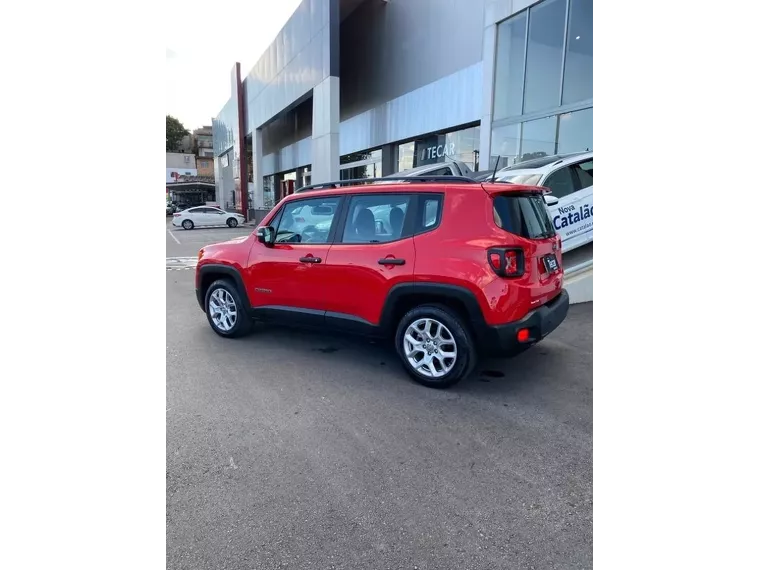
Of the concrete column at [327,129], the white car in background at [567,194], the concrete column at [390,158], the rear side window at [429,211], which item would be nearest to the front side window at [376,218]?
the rear side window at [429,211]

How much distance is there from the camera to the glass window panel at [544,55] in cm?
941

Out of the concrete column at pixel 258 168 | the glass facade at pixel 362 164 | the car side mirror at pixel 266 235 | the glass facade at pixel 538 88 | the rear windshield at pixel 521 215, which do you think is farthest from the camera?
the concrete column at pixel 258 168

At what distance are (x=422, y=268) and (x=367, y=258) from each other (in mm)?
569

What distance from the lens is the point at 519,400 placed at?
11.9 feet

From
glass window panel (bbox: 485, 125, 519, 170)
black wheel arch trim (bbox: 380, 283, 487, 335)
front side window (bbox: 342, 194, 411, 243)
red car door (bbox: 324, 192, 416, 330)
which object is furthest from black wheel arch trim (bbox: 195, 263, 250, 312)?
glass window panel (bbox: 485, 125, 519, 170)

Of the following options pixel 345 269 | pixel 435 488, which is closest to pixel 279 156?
pixel 345 269

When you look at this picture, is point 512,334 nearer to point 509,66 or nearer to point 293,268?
point 293,268

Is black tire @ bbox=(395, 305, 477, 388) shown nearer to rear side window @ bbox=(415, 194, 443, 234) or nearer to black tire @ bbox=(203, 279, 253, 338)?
rear side window @ bbox=(415, 194, 443, 234)

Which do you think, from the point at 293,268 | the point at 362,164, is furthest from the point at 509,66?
the point at 362,164

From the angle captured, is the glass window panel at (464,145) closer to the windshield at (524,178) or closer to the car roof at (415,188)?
the windshield at (524,178)

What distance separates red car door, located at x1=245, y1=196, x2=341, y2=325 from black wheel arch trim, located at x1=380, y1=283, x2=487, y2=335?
758 mm

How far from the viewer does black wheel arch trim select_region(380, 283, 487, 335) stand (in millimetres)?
3531
